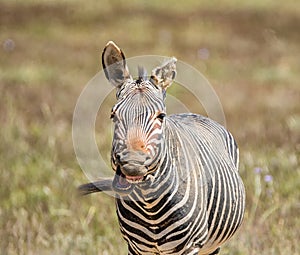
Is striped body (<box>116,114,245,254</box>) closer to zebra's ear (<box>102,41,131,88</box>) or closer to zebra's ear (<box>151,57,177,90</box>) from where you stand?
zebra's ear (<box>151,57,177,90</box>)

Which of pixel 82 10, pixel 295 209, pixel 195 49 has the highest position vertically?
pixel 82 10

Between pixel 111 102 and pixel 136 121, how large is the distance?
9.64m

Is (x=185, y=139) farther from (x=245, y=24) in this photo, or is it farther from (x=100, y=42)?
(x=245, y=24)

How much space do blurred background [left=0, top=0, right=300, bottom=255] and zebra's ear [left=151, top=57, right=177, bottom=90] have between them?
2.40m

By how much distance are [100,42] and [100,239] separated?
13821mm

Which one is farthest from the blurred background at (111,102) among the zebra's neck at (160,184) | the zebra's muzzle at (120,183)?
the zebra's muzzle at (120,183)

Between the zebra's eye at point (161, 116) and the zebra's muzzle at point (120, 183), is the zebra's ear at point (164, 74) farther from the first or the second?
the zebra's muzzle at point (120, 183)

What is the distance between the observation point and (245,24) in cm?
2317

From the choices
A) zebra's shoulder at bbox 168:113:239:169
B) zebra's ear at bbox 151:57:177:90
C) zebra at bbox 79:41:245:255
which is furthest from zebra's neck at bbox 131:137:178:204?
zebra's shoulder at bbox 168:113:239:169

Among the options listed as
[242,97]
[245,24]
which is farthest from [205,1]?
[242,97]

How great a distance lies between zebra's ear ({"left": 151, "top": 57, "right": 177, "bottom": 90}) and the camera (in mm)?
4539

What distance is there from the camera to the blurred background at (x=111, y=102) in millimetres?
7305

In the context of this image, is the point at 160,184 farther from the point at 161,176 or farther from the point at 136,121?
the point at 136,121

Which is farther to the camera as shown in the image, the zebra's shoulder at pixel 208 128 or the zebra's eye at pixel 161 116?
the zebra's shoulder at pixel 208 128
